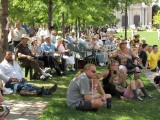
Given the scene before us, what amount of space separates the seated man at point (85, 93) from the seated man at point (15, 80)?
174 centimetres

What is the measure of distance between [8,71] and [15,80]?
0.38m

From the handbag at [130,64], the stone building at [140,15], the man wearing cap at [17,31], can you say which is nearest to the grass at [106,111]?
the handbag at [130,64]

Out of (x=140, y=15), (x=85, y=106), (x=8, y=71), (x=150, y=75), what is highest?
(x=140, y=15)

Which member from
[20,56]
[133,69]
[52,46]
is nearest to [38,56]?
[52,46]

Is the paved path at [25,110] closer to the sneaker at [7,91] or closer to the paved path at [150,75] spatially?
the sneaker at [7,91]

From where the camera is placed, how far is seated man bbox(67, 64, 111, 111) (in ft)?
25.5

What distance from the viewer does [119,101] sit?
9.32 metres

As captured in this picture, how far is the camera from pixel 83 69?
26.4 feet

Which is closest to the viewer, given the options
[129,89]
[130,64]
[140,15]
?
[129,89]

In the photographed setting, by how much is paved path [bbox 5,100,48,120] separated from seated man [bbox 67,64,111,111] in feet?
2.63

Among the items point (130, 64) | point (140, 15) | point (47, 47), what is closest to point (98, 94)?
point (130, 64)

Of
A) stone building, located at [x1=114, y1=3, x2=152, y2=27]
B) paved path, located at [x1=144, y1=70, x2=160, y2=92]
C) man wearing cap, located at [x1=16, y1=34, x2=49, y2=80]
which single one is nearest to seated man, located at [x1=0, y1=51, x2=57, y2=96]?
man wearing cap, located at [x1=16, y1=34, x2=49, y2=80]

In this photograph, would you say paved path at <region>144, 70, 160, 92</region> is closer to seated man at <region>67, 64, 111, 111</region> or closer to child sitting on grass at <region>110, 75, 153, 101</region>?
child sitting on grass at <region>110, 75, 153, 101</region>

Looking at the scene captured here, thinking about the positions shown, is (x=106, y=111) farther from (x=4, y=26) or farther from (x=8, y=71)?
(x=4, y=26)
